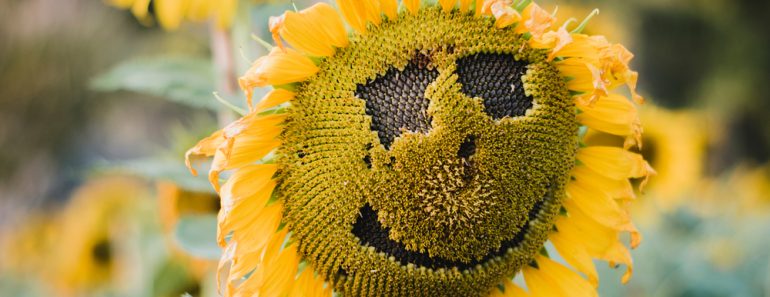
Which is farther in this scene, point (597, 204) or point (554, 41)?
point (597, 204)

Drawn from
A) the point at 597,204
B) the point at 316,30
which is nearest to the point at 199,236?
the point at 316,30

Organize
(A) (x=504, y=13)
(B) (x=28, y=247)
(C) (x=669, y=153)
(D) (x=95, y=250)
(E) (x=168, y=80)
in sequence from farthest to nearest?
(B) (x=28, y=247)
(D) (x=95, y=250)
(C) (x=669, y=153)
(E) (x=168, y=80)
(A) (x=504, y=13)

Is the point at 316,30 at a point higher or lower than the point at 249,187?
higher

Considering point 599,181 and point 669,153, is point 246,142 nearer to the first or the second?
point 599,181

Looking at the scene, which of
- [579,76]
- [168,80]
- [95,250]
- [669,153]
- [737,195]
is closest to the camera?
[579,76]

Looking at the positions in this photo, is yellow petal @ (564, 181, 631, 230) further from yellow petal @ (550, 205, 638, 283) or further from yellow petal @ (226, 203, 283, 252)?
yellow petal @ (226, 203, 283, 252)

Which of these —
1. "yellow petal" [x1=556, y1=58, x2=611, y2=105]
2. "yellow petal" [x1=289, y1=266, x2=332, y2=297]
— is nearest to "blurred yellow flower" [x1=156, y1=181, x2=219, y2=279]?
"yellow petal" [x1=289, y1=266, x2=332, y2=297]

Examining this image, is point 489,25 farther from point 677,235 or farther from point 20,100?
point 20,100
